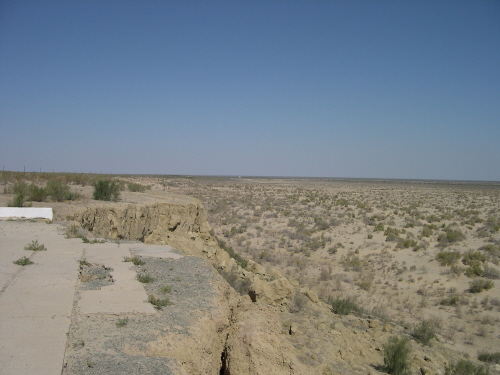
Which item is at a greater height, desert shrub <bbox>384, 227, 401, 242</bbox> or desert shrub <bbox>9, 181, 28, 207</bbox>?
desert shrub <bbox>9, 181, 28, 207</bbox>

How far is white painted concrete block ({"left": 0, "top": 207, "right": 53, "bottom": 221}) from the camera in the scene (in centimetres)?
1102

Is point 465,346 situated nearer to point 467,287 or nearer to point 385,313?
point 385,313

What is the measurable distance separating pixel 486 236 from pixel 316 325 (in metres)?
18.4

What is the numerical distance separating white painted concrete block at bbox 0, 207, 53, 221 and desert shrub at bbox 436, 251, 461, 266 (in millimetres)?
16908

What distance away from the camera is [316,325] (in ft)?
26.9

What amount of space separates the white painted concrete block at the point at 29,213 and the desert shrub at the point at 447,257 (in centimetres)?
1691

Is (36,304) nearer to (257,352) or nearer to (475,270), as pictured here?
(257,352)

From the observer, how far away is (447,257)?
17.3 meters

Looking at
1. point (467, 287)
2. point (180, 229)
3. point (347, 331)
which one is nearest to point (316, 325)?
point (347, 331)

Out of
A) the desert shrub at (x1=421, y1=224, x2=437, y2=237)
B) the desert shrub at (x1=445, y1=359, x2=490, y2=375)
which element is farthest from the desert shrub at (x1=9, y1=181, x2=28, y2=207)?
the desert shrub at (x1=421, y1=224, x2=437, y2=237)

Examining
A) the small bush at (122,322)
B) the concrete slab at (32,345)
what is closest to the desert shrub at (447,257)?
the small bush at (122,322)

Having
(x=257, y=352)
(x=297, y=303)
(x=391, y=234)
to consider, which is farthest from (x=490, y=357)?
(x=391, y=234)

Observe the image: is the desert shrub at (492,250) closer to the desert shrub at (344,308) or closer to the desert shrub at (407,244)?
the desert shrub at (407,244)

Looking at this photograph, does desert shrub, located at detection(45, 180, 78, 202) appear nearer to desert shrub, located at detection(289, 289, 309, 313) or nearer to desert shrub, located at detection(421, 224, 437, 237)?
desert shrub, located at detection(289, 289, 309, 313)
